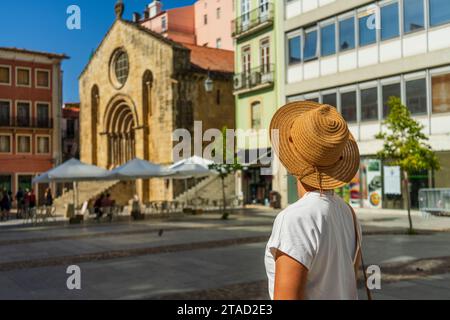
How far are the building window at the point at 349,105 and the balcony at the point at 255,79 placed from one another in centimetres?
547

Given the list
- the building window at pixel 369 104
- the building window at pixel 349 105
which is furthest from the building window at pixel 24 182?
the building window at pixel 369 104

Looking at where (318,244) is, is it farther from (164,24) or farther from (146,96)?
(164,24)

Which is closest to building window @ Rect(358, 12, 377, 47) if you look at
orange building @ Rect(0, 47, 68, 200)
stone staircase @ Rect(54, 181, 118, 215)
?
stone staircase @ Rect(54, 181, 118, 215)

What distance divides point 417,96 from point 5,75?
115ft

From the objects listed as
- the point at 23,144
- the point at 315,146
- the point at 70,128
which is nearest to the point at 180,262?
the point at 315,146

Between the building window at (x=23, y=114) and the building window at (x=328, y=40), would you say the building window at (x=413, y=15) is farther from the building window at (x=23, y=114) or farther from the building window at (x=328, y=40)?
the building window at (x=23, y=114)

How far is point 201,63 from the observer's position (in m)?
40.3

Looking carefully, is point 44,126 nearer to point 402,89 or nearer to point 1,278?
point 402,89

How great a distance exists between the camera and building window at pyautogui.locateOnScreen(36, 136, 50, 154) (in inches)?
1799

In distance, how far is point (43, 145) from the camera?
45.9 m

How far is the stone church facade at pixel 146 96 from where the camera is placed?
124 feet
